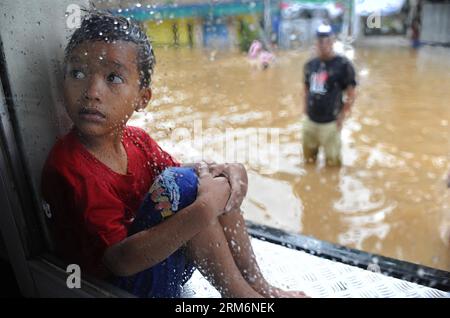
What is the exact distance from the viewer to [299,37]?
12617mm

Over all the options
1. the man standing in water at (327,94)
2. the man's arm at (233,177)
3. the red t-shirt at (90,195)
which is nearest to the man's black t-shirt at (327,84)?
the man standing in water at (327,94)

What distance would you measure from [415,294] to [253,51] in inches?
360

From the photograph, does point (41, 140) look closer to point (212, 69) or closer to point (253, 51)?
point (212, 69)

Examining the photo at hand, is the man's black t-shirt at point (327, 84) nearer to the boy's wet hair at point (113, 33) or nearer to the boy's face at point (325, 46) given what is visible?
the boy's face at point (325, 46)

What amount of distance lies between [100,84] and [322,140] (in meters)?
3.28

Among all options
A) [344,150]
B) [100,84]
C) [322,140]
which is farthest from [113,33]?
[344,150]

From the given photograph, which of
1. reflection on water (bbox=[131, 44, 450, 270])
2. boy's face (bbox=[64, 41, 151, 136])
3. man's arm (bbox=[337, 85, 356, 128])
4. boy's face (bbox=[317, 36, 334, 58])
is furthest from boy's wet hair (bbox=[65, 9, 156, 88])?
man's arm (bbox=[337, 85, 356, 128])

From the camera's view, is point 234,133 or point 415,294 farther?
point 234,133

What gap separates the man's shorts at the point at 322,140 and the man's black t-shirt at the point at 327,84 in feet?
0.26

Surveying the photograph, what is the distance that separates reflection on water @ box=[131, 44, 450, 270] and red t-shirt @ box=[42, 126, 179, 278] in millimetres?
187

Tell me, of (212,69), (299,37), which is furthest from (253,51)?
(299,37)

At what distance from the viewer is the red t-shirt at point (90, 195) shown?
45.8 inches

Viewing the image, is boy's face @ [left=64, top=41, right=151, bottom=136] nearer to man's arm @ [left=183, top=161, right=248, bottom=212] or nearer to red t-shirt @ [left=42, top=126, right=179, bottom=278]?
red t-shirt @ [left=42, top=126, right=179, bottom=278]

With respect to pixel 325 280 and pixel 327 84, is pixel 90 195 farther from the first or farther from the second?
pixel 327 84
